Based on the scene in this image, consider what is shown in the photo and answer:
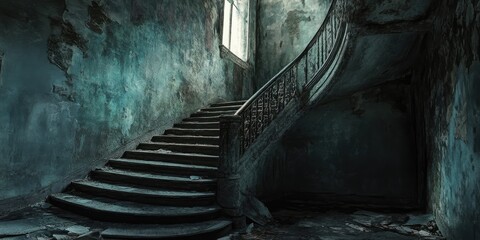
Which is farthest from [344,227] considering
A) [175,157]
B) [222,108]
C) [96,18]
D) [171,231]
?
[96,18]

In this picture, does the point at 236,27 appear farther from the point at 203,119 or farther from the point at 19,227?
the point at 19,227

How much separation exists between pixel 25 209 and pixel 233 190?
304cm

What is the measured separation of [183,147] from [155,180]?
1.16 metres

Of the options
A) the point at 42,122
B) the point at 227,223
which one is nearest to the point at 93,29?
the point at 42,122

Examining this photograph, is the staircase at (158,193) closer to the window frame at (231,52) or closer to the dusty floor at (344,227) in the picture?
the dusty floor at (344,227)

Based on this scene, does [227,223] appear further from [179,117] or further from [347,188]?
[347,188]

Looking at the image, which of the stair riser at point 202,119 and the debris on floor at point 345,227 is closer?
the debris on floor at point 345,227

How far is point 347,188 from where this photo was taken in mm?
7754

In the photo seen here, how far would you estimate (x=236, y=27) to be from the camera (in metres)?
10.5

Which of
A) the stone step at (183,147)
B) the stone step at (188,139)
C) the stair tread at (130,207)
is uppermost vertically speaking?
the stone step at (188,139)

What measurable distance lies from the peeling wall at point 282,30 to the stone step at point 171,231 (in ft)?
24.9

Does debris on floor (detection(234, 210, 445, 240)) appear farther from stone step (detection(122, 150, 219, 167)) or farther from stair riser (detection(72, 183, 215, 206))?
stone step (detection(122, 150, 219, 167))

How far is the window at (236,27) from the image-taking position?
9.94 meters

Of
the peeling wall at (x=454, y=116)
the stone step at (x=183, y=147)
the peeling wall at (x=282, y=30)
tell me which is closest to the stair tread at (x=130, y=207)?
the stone step at (x=183, y=147)
